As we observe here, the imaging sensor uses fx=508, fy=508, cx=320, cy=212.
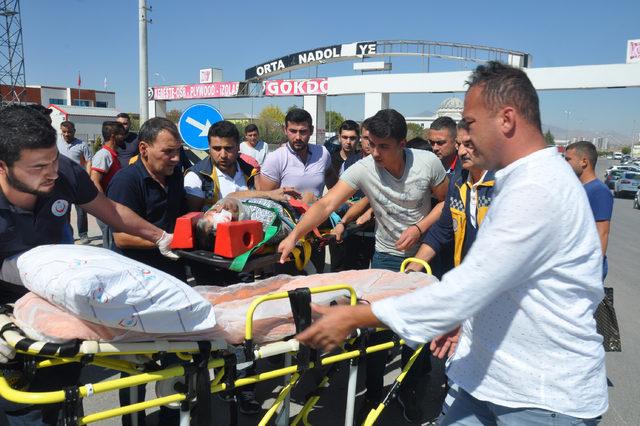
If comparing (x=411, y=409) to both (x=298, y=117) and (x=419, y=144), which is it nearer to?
(x=298, y=117)

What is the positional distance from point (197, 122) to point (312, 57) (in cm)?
2776

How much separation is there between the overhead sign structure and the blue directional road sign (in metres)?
26.6

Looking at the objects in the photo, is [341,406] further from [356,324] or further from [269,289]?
[356,324]

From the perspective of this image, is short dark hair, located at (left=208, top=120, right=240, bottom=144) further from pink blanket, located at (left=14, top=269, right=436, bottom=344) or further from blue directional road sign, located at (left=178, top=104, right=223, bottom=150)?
blue directional road sign, located at (left=178, top=104, right=223, bottom=150)

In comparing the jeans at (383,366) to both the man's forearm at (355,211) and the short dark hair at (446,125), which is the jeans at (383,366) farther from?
the short dark hair at (446,125)

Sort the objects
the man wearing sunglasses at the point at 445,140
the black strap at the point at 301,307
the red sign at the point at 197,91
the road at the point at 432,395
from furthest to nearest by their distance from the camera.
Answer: the red sign at the point at 197,91
the man wearing sunglasses at the point at 445,140
the road at the point at 432,395
the black strap at the point at 301,307

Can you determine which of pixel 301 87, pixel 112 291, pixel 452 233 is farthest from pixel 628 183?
pixel 112 291

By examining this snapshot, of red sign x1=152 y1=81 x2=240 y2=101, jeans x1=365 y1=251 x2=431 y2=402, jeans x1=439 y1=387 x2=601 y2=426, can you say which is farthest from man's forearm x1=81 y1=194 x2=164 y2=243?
red sign x1=152 y1=81 x2=240 y2=101

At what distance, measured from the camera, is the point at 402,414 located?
3805 millimetres

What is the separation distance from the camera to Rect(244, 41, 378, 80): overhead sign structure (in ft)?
102

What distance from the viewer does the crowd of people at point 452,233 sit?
1572 millimetres

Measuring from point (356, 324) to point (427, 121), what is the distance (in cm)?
9082

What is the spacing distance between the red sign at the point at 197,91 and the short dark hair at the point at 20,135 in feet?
109

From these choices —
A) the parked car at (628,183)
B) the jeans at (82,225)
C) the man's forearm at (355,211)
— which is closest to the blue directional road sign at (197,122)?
the man's forearm at (355,211)
